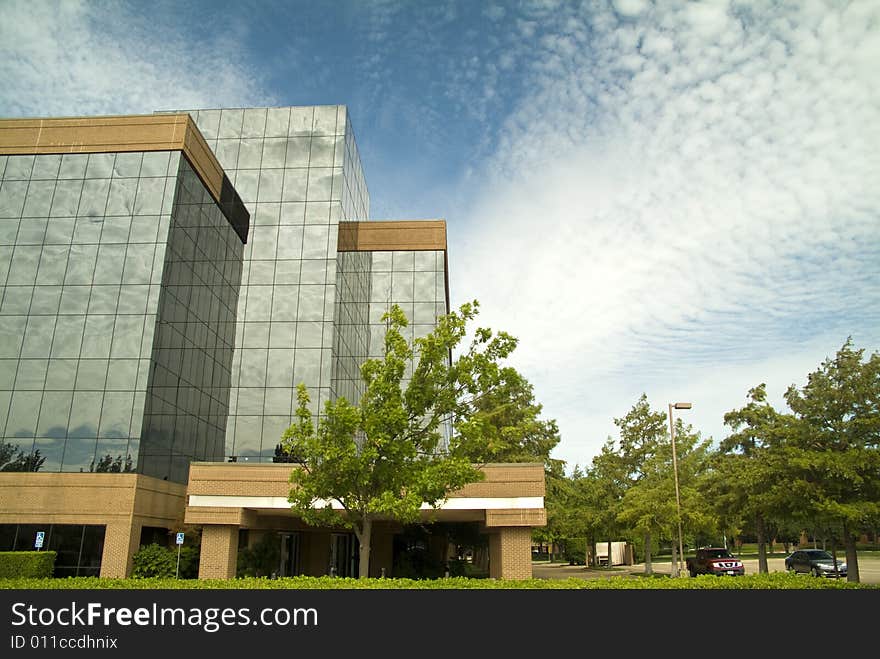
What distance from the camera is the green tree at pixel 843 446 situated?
28.7 metres

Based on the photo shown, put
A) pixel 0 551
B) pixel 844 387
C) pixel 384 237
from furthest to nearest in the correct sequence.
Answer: pixel 384 237
pixel 844 387
pixel 0 551

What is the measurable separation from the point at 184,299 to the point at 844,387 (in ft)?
105

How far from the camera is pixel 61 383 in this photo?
31.2m

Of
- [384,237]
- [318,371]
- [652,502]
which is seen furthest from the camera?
[384,237]

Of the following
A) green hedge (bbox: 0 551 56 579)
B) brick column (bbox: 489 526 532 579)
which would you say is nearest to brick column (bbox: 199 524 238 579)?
green hedge (bbox: 0 551 56 579)

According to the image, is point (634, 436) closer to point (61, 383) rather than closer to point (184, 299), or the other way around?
point (184, 299)

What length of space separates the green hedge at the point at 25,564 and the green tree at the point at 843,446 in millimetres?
31433

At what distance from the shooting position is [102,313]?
106ft

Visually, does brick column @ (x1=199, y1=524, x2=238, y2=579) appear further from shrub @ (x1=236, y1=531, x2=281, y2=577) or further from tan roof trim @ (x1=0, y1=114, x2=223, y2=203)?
tan roof trim @ (x1=0, y1=114, x2=223, y2=203)

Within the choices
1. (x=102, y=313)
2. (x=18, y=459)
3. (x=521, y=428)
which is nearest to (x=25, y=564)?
(x=18, y=459)

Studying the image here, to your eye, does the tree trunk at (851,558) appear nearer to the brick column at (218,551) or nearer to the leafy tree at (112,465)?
the brick column at (218,551)

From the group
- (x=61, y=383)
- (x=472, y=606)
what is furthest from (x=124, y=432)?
(x=472, y=606)

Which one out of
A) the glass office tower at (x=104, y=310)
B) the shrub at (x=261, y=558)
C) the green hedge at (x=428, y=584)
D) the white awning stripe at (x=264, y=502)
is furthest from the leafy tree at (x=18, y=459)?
the green hedge at (x=428, y=584)

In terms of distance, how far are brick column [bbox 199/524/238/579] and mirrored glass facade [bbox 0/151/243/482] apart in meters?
4.99
